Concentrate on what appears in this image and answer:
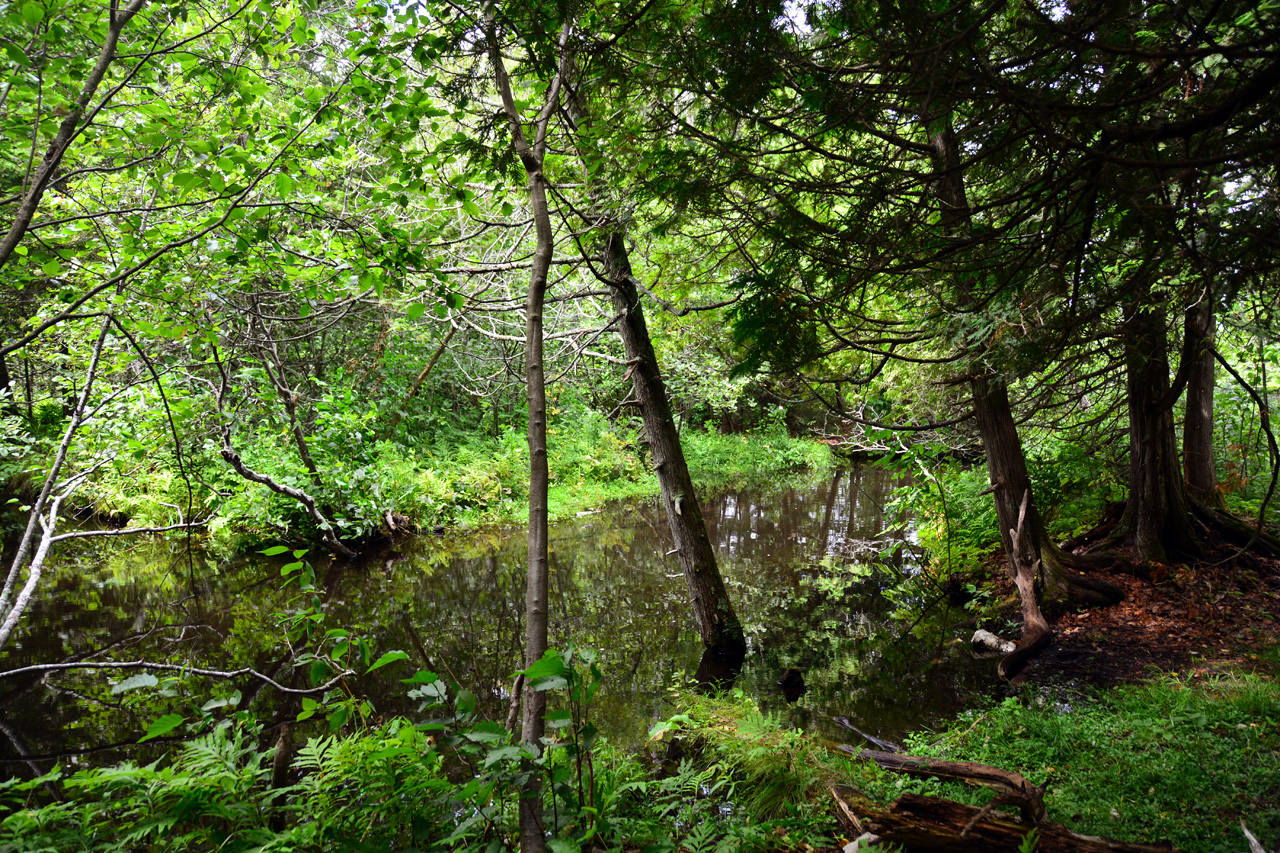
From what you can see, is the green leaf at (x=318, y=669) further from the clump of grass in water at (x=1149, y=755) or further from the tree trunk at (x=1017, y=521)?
the tree trunk at (x=1017, y=521)

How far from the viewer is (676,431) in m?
5.86

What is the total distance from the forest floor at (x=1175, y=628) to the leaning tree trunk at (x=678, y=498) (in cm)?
253

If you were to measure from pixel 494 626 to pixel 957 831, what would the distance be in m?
5.22

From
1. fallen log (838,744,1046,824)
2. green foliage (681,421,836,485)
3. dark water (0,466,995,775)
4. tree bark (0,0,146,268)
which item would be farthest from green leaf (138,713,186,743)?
green foliage (681,421,836,485)

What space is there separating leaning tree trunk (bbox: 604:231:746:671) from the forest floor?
8.31 ft

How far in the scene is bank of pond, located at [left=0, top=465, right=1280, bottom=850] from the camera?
7.11ft

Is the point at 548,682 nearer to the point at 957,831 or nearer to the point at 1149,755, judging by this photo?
the point at 957,831

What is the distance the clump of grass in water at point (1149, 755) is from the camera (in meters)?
2.69

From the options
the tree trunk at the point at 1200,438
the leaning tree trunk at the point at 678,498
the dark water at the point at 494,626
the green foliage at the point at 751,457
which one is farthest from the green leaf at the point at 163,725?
the green foliage at the point at 751,457

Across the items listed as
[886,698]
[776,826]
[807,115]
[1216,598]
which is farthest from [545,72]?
[1216,598]

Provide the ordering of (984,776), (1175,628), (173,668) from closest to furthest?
1. (173,668)
2. (984,776)
3. (1175,628)

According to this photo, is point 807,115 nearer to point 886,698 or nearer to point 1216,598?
point 886,698

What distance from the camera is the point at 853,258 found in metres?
3.14

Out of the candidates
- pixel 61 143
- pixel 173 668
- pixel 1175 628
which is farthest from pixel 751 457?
pixel 61 143
